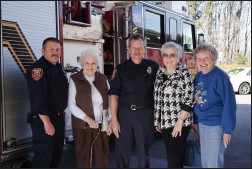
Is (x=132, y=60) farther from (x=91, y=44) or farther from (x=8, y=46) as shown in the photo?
(x=91, y=44)

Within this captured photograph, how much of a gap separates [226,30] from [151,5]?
59.7 feet

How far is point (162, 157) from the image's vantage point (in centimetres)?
520

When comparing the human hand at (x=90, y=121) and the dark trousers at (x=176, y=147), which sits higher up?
the human hand at (x=90, y=121)

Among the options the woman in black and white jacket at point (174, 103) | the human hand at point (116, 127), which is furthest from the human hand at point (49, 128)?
the woman in black and white jacket at point (174, 103)

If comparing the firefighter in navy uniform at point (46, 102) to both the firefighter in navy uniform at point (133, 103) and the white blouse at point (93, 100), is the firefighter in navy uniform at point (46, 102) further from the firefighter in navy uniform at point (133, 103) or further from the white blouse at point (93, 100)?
the firefighter in navy uniform at point (133, 103)

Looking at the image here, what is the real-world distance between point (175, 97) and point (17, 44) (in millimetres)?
1779

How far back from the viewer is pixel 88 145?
11.1ft

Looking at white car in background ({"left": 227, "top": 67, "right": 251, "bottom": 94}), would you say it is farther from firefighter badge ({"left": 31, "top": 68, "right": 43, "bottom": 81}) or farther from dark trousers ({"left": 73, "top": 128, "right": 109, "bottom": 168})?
firefighter badge ({"left": 31, "top": 68, "right": 43, "bottom": 81})

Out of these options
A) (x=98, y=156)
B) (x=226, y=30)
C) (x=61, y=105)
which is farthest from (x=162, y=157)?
(x=226, y=30)

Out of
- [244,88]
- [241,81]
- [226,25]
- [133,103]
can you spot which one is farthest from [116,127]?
[226,25]

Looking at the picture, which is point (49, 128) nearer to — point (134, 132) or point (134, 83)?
point (134, 132)

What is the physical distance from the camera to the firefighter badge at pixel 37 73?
3188 mm

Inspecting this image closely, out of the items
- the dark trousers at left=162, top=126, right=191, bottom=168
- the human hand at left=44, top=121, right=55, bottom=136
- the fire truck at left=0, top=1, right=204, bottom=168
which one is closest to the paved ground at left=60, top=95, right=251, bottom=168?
the fire truck at left=0, top=1, right=204, bottom=168

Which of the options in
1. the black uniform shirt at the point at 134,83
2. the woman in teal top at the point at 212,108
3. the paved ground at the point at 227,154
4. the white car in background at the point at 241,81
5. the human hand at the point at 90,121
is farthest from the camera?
the white car in background at the point at 241,81
